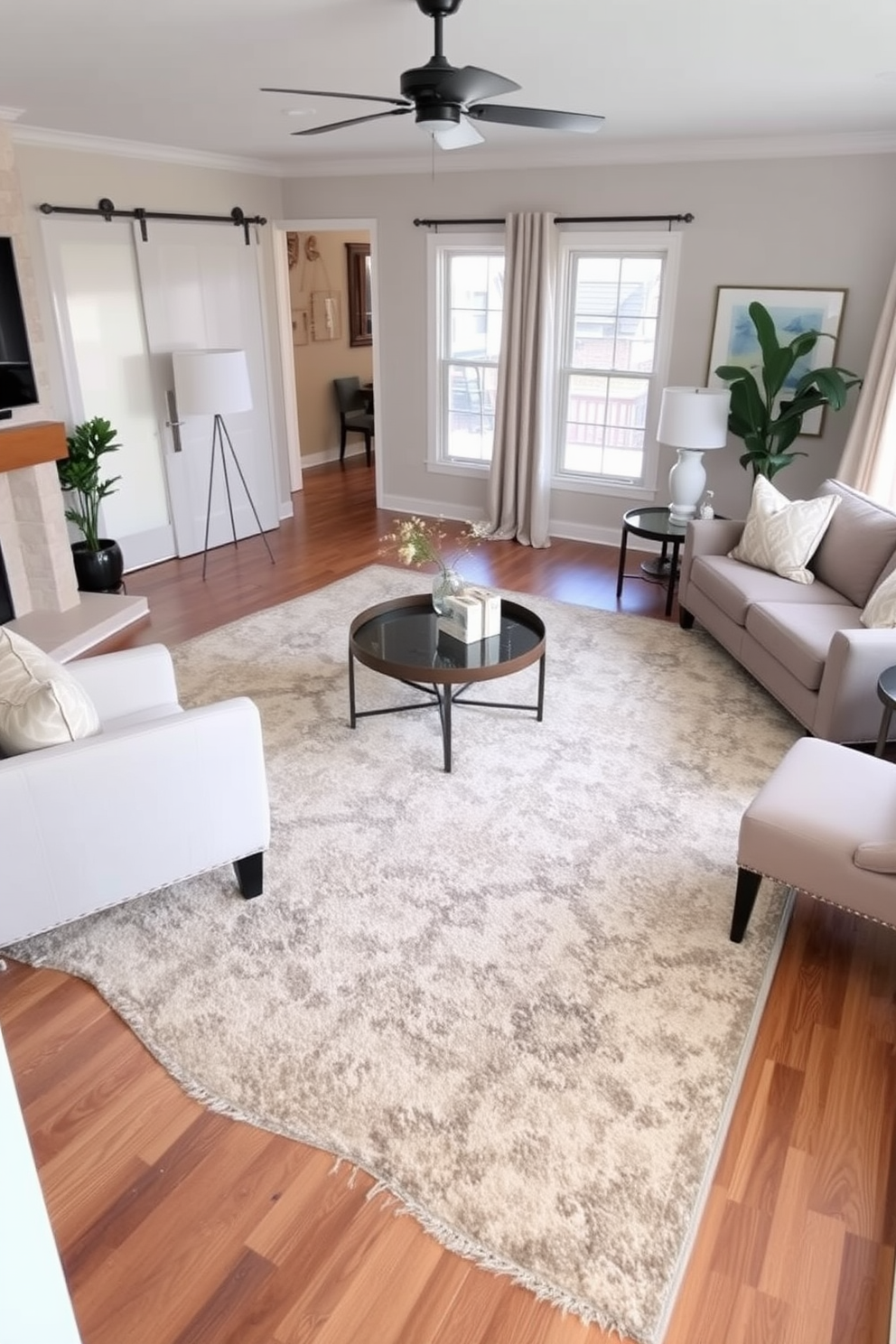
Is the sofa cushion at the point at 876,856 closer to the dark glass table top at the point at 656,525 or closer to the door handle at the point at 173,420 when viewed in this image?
the dark glass table top at the point at 656,525

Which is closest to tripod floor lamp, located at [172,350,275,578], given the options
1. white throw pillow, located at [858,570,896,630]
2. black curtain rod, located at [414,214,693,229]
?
black curtain rod, located at [414,214,693,229]

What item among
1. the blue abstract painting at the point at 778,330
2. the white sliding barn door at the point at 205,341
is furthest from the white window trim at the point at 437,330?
the blue abstract painting at the point at 778,330

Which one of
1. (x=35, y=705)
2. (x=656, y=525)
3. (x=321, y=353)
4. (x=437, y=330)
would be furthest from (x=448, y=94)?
(x=321, y=353)

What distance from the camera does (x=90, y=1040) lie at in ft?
7.53

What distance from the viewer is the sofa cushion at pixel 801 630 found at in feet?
11.7

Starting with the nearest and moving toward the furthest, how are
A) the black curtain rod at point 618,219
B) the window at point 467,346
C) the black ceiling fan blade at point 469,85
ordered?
the black ceiling fan blade at point 469,85, the black curtain rod at point 618,219, the window at point 467,346

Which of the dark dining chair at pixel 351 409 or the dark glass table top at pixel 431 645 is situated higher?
the dark dining chair at pixel 351 409

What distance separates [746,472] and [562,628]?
1847mm

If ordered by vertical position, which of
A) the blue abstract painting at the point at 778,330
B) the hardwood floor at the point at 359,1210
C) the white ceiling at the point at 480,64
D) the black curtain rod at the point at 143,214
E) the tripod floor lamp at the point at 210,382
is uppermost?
the white ceiling at the point at 480,64

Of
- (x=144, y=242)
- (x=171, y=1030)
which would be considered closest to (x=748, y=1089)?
(x=171, y=1030)

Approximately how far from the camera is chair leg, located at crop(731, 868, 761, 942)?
2.54m

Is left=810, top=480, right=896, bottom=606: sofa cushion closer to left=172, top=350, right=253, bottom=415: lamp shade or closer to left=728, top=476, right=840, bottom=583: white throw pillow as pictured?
left=728, top=476, right=840, bottom=583: white throw pillow

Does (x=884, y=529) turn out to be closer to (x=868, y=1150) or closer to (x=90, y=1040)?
(x=868, y=1150)

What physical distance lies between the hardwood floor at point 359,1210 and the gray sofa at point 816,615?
1130mm
